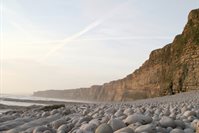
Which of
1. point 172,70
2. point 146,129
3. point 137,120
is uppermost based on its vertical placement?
point 172,70

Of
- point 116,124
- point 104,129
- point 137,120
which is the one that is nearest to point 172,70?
point 137,120

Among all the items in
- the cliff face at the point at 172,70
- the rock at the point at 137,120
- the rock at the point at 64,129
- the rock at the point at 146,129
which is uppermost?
the cliff face at the point at 172,70

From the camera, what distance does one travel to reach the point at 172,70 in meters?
37.8

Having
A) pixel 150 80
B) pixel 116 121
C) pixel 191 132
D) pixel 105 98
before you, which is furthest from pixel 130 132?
pixel 105 98

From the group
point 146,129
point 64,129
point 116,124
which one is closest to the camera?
point 146,129

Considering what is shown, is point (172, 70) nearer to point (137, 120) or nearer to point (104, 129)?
point (137, 120)

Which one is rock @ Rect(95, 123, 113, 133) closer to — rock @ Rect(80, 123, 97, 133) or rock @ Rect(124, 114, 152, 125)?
rock @ Rect(80, 123, 97, 133)

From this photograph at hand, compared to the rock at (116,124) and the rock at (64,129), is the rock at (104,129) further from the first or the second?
the rock at (64,129)

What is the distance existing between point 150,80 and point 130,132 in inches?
1863

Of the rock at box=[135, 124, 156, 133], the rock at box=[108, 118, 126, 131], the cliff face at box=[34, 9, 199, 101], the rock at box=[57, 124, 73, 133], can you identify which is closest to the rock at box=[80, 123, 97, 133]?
the rock at box=[108, 118, 126, 131]

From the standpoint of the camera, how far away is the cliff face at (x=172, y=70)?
31.6 metres

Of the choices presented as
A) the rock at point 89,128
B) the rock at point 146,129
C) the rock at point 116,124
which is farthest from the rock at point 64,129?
the rock at point 146,129

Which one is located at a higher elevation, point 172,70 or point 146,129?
point 172,70

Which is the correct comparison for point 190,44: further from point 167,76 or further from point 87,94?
point 87,94
